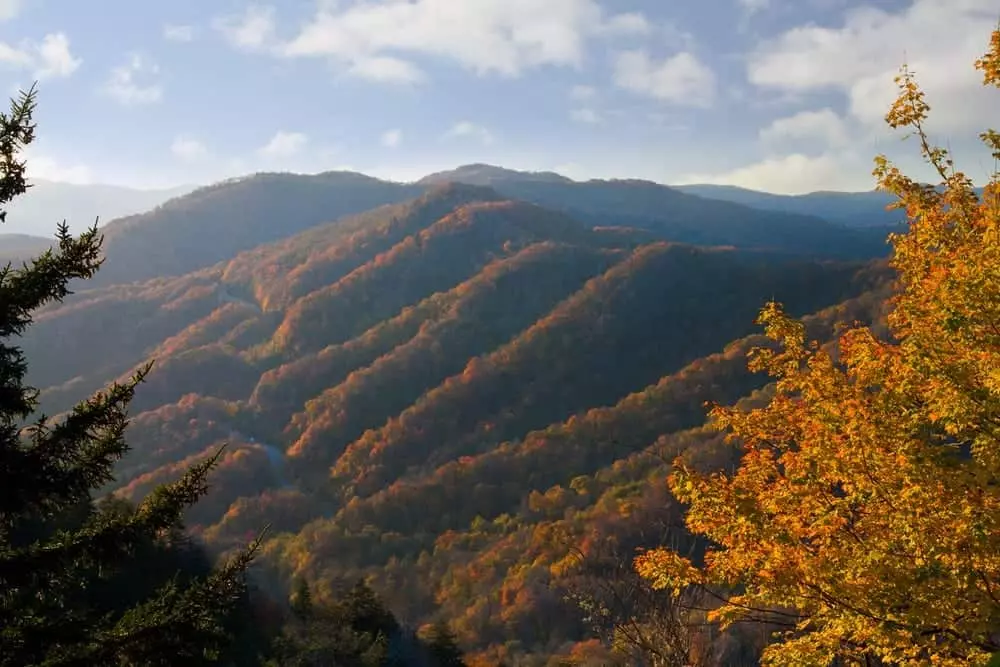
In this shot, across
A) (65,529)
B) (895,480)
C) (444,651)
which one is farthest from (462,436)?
(65,529)

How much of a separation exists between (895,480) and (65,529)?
9.44m

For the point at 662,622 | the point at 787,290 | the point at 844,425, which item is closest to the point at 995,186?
the point at 844,425

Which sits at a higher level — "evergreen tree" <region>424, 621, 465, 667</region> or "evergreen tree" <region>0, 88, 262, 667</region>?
"evergreen tree" <region>0, 88, 262, 667</region>

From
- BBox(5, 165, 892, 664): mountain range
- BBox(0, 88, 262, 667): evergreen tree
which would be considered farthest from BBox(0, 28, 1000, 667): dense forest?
BBox(5, 165, 892, 664): mountain range

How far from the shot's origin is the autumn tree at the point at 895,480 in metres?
7.62

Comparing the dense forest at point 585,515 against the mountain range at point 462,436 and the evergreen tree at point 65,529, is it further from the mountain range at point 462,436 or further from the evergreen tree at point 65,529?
the mountain range at point 462,436

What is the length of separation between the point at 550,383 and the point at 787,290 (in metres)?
82.0

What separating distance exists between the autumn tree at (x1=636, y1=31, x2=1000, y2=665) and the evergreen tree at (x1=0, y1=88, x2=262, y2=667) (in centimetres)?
585

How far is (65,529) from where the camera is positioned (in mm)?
6645

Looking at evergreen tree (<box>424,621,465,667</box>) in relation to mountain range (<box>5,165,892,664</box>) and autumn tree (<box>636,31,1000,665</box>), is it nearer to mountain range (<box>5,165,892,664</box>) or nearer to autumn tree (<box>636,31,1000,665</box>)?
mountain range (<box>5,165,892,664</box>)

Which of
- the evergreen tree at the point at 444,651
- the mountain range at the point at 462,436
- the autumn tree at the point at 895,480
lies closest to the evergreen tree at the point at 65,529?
the autumn tree at the point at 895,480

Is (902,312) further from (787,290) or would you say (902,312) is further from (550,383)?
(787,290)

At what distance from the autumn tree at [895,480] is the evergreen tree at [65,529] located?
5.85 meters

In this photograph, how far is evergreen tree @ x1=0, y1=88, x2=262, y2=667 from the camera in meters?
6.19
